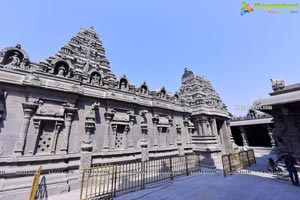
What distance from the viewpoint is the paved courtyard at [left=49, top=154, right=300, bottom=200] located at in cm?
499

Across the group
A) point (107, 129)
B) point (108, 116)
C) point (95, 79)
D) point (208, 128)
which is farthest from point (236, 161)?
point (95, 79)

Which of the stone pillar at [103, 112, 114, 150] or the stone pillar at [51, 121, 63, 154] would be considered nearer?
the stone pillar at [51, 121, 63, 154]

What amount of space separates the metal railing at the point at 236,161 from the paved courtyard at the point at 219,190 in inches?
51.4

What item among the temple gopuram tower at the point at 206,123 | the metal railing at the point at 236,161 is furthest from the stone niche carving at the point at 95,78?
the metal railing at the point at 236,161

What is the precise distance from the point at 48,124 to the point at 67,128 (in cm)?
85

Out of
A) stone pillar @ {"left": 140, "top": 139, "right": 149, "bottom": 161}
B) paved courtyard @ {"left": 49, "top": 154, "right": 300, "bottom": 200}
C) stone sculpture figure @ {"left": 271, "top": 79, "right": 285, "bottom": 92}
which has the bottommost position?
paved courtyard @ {"left": 49, "top": 154, "right": 300, "bottom": 200}

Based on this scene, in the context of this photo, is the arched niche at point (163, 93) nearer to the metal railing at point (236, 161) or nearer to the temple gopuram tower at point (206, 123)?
the temple gopuram tower at point (206, 123)

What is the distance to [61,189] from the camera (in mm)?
Result: 5637

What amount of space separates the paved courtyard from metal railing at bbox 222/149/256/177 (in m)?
1.31

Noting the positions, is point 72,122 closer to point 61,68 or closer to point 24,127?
point 24,127

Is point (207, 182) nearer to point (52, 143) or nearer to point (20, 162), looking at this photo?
point (52, 143)

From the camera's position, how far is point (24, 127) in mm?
5535

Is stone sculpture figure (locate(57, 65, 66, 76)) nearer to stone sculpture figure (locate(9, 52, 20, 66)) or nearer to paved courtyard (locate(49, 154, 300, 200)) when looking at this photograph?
stone sculpture figure (locate(9, 52, 20, 66))

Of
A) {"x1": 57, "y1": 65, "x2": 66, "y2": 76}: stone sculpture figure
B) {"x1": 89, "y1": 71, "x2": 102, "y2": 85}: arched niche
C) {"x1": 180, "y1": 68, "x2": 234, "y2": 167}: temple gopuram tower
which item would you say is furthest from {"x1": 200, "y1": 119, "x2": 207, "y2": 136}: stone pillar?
{"x1": 57, "y1": 65, "x2": 66, "y2": 76}: stone sculpture figure
